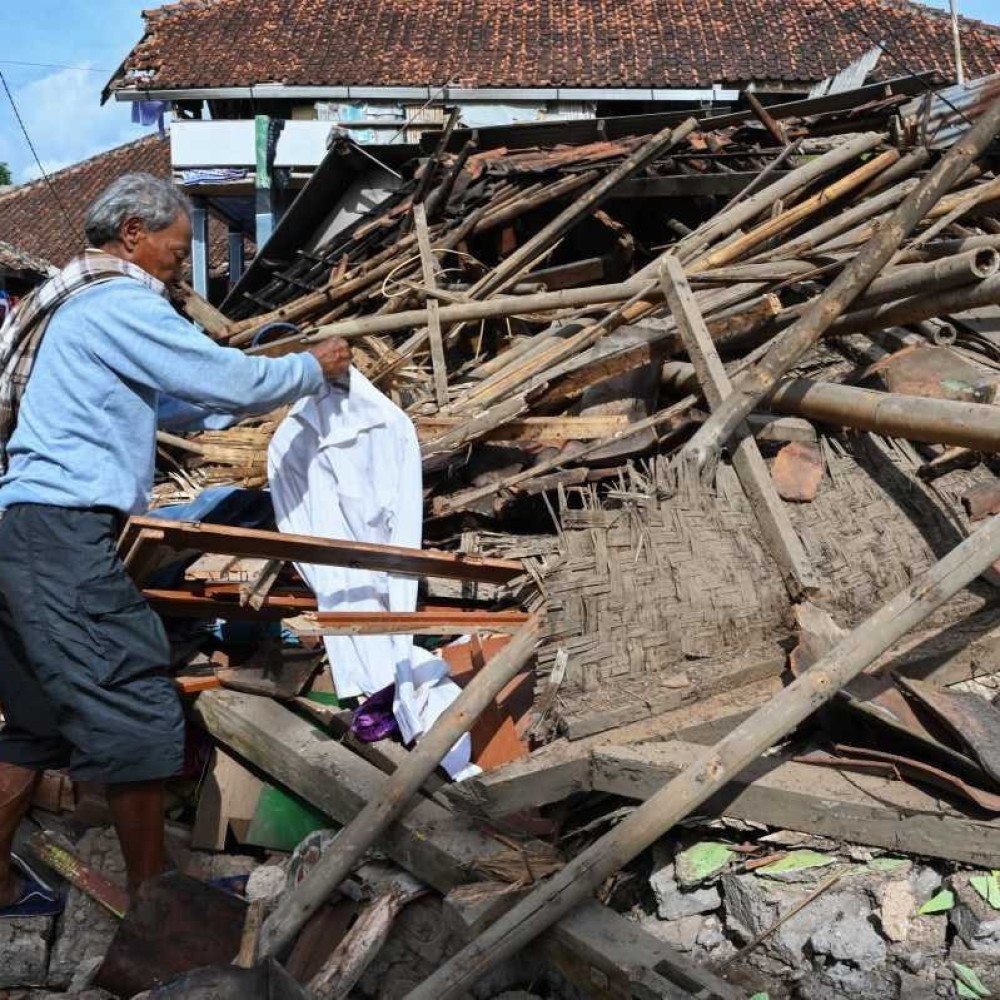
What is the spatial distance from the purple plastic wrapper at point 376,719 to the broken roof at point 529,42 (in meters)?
16.5

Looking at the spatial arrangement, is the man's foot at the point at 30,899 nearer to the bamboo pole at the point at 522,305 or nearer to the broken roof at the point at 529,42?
the bamboo pole at the point at 522,305

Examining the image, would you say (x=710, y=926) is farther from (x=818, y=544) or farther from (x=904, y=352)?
(x=904, y=352)

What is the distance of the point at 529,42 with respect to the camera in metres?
19.8

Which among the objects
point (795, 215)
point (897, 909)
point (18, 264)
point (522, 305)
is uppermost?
point (795, 215)

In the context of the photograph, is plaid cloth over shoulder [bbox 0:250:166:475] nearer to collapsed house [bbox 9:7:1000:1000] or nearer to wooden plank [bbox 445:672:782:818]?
collapsed house [bbox 9:7:1000:1000]

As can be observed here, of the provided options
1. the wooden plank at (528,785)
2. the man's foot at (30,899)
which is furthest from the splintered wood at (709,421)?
the man's foot at (30,899)

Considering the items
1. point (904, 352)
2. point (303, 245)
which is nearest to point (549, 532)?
point (904, 352)

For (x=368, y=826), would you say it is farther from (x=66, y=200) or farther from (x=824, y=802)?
(x=66, y=200)

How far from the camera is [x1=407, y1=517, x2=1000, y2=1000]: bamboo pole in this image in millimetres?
2125

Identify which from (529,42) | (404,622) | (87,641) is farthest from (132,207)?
(529,42)

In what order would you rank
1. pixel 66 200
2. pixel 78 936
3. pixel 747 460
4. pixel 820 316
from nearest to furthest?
1. pixel 78 936
2. pixel 747 460
3. pixel 820 316
4. pixel 66 200

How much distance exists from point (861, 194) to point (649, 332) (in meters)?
1.86

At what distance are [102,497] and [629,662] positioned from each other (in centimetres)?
141

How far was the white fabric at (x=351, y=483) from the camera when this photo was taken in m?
3.40
